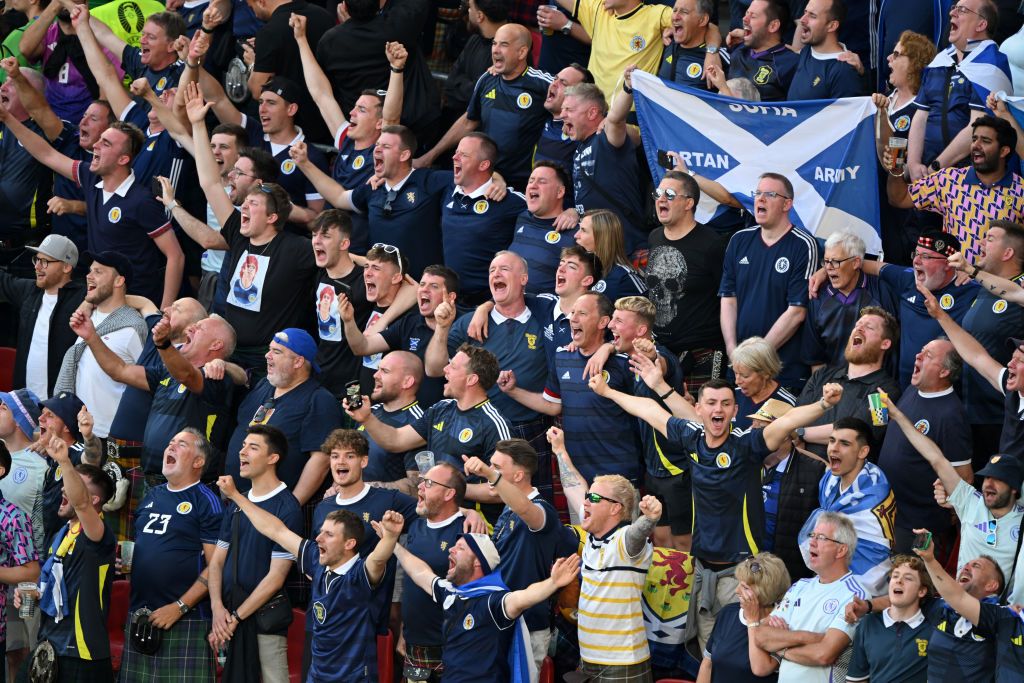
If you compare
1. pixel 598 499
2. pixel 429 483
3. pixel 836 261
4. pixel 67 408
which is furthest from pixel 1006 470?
pixel 67 408

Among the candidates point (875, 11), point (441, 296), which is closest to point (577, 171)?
point (441, 296)

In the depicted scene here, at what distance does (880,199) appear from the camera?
468 inches

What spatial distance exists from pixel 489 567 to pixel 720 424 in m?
1.56

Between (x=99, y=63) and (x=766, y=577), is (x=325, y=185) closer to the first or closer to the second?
(x=99, y=63)

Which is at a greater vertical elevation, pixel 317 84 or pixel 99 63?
pixel 317 84

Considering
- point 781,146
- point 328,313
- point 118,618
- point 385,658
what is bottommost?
point 118,618

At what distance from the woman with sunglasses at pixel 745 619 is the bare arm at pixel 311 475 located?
9.97 feet

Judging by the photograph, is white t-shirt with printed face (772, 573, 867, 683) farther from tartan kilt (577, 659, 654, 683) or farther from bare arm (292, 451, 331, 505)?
bare arm (292, 451, 331, 505)

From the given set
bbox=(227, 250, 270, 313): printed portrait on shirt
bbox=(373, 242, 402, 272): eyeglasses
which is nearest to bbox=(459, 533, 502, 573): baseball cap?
bbox=(373, 242, 402, 272): eyeglasses

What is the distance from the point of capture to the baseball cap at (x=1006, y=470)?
912 centimetres

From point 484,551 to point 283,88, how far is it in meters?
5.26

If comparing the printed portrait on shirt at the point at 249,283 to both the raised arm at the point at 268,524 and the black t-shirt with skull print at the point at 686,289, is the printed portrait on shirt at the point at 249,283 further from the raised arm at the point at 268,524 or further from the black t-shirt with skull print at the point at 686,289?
the black t-shirt with skull print at the point at 686,289

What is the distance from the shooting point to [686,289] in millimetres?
11055

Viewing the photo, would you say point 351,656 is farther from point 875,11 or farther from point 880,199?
point 875,11
